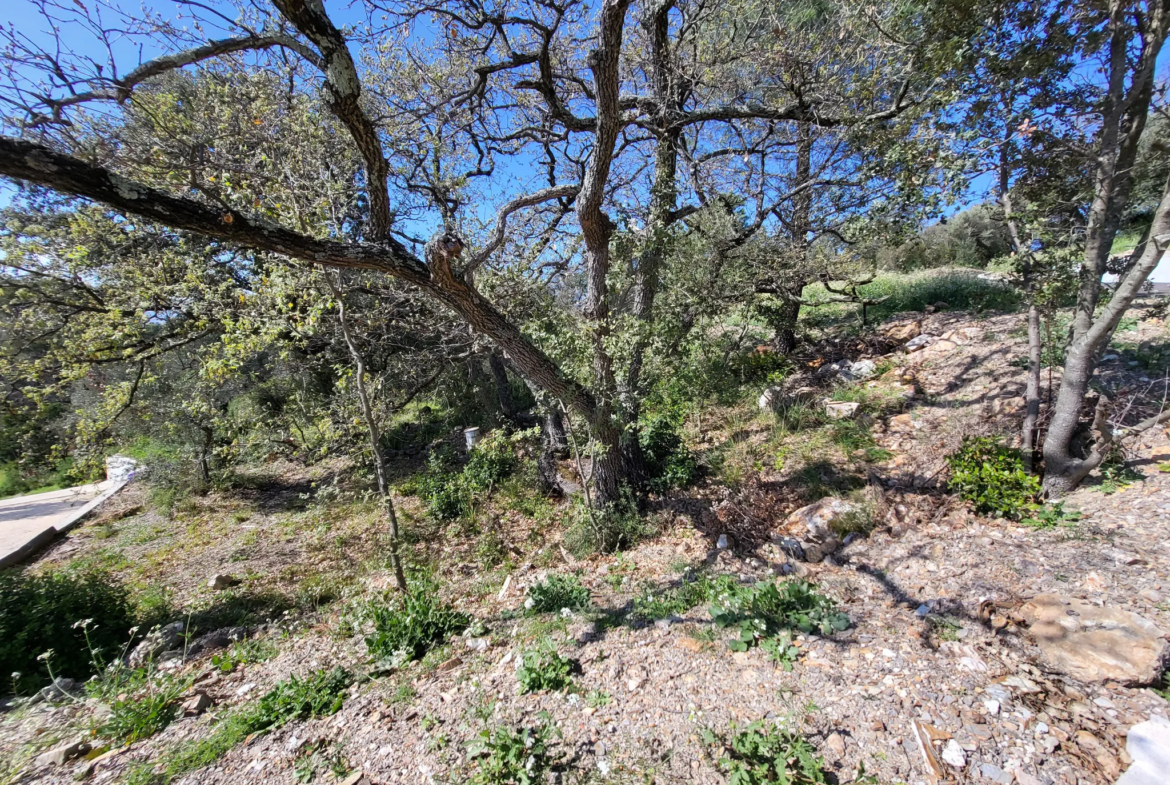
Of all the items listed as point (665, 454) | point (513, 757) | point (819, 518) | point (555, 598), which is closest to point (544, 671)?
point (513, 757)

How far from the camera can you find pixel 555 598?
3885 mm

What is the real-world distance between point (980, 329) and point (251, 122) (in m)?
10.0

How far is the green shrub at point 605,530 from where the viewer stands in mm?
5074

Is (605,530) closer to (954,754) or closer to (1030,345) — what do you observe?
(954,754)

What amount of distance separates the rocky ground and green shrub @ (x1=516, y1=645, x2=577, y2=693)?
8 cm

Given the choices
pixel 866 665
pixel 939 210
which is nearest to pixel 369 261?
pixel 866 665

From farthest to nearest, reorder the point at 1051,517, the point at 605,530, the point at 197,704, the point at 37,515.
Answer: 1. the point at 37,515
2. the point at 605,530
3. the point at 1051,517
4. the point at 197,704

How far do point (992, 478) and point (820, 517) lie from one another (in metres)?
1.39

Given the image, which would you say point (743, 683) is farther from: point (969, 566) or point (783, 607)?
point (969, 566)

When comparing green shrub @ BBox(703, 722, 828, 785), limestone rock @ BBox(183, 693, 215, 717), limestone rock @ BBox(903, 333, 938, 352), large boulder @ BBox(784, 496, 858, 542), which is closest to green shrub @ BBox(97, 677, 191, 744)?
limestone rock @ BBox(183, 693, 215, 717)

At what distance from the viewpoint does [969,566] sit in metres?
3.19

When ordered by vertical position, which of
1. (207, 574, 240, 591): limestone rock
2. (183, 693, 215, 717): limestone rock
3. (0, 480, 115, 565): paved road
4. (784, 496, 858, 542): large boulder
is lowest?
(183, 693, 215, 717): limestone rock

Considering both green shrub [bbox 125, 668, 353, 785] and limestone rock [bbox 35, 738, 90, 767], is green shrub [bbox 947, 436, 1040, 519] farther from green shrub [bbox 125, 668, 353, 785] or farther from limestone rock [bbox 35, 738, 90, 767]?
limestone rock [bbox 35, 738, 90, 767]

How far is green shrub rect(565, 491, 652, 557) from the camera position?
16.6 ft
